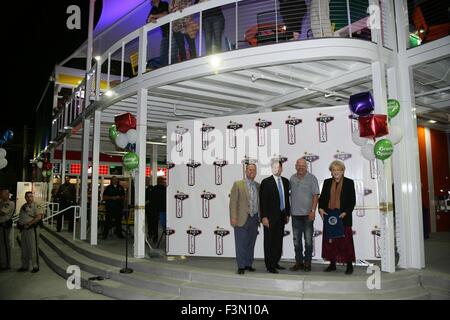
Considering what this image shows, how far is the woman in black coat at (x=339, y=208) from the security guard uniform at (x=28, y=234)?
235 inches

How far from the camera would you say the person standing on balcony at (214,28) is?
711 cm

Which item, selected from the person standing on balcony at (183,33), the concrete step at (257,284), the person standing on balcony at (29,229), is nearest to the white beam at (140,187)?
the concrete step at (257,284)

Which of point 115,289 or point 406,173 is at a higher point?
point 406,173

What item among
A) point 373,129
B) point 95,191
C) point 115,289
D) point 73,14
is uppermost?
point 73,14

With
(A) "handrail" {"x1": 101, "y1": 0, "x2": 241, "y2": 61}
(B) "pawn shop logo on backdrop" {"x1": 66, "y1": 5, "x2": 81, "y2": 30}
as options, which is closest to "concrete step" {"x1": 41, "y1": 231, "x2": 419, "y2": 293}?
(A) "handrail" {"x1": 101, "y1": 0, "x2": 241, "y2": 61}

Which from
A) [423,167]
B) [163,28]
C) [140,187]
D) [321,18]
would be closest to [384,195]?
[321,18]

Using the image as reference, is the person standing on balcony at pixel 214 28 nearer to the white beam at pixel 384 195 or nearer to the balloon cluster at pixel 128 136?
the balloon cluster at pixel 128 136

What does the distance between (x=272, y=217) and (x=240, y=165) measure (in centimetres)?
164

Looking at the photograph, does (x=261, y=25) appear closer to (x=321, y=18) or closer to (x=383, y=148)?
(x=321, y=18)

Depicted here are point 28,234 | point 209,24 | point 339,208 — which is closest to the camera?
point 339,208

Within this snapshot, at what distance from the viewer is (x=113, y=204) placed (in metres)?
10.1

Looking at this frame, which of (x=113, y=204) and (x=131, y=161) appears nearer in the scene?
(x=131, y=161)

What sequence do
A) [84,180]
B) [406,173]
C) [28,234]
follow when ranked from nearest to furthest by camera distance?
[406,173], [28,234], [84,180]

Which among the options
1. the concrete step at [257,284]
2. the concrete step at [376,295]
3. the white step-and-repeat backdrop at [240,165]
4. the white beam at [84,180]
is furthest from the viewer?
the white beam at [84,180]
